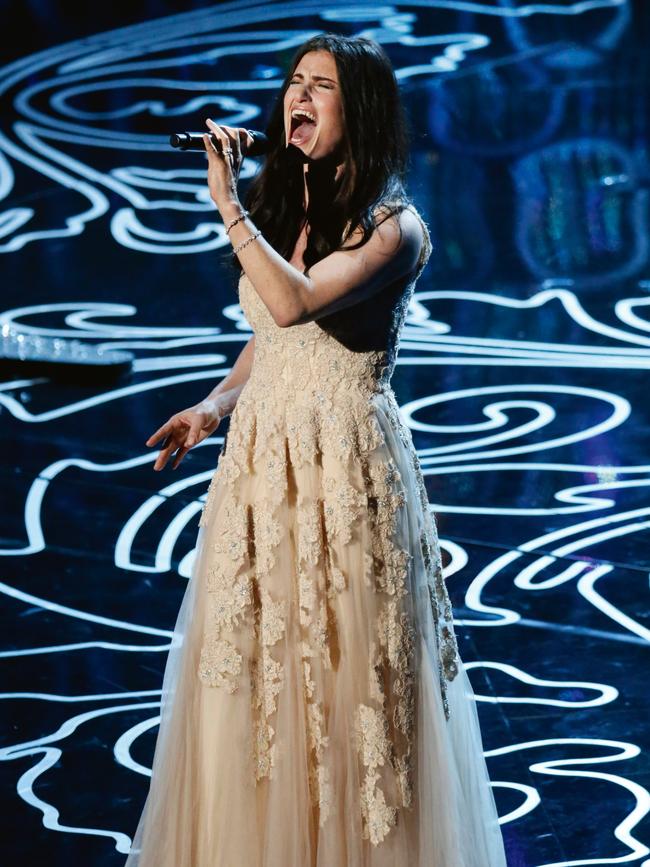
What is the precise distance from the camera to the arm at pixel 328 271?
2209mm

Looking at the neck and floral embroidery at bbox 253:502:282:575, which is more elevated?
Answer: the neck

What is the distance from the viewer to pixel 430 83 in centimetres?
889

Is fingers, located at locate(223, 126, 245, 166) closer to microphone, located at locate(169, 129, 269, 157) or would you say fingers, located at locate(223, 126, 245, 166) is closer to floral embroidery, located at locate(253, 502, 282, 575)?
microphone, located at locate(169, 129, 269, 157)

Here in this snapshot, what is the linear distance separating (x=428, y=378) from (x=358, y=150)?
127 inches

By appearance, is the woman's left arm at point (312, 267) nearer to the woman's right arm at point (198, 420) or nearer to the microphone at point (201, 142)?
the microphone at point (201, 142)

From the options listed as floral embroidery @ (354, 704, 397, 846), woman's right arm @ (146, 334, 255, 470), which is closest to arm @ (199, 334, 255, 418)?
woman's right arm @ (146, 334, 255, 470)

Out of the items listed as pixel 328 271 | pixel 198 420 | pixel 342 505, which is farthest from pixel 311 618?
pixel 328 271

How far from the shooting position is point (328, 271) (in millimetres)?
2279

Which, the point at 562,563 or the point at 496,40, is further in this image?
the point at 496,40

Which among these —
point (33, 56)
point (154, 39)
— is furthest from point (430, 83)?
point (33, 56)

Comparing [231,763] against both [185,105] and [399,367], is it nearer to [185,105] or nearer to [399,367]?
[399,367]

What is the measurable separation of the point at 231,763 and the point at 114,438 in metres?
2.80

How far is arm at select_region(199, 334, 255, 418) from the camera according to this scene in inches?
102

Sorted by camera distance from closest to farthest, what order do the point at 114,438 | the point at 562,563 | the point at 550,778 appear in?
the point at 550,778 → the point at 562,563 → the point at 114,438
